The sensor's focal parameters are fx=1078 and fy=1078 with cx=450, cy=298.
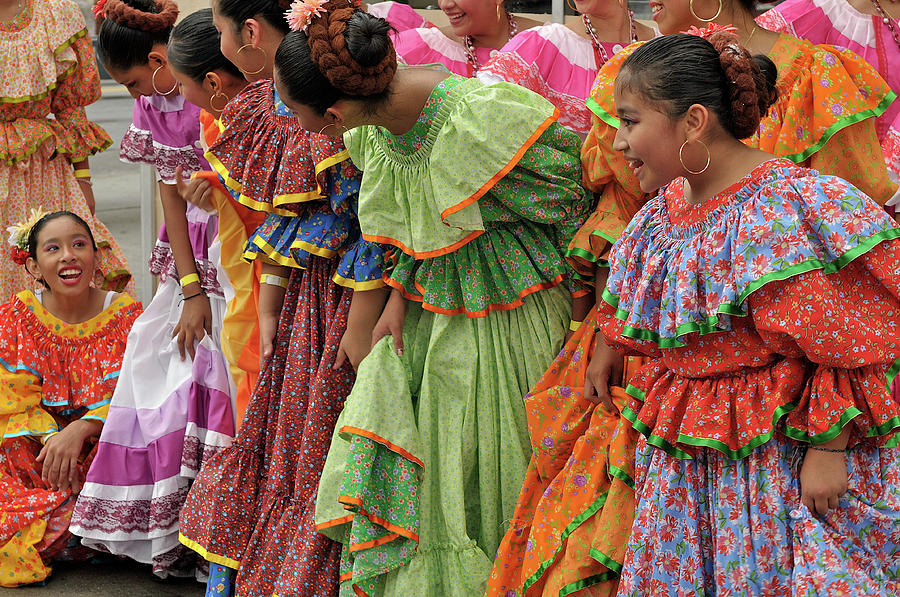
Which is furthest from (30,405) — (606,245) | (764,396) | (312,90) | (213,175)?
(764,396)

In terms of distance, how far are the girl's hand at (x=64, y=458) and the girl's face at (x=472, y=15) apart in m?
1.80

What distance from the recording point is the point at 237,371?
10.8 feet

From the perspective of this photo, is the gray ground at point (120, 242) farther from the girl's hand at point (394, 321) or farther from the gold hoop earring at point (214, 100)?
the gold hoop earring at point (214, 100)

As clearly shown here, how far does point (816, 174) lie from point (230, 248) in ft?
6.01

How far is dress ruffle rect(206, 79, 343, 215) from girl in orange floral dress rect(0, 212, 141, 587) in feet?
3.21

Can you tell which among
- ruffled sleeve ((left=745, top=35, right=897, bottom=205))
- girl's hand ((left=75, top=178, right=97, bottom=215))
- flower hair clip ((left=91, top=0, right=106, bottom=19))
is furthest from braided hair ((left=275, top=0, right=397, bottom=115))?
girl's hand ((left=75, top=178, right=97, bottom=215))

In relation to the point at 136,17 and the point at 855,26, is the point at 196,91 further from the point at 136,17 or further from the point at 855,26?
the point at 855,26

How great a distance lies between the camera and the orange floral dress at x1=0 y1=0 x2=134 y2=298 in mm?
4543

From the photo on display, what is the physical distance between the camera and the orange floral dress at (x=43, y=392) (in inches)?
137

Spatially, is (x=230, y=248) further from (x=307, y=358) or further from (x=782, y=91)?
(x=782, y=91)

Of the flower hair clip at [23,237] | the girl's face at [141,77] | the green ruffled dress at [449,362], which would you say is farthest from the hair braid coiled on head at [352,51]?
the flower hair clip at [23,237]

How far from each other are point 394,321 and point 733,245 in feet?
3.20

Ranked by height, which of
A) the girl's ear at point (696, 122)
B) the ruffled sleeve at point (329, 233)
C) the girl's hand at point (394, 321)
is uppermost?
the girl's ear at point (696, 122)

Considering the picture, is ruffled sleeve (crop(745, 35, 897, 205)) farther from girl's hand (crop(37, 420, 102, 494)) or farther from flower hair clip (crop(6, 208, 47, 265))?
flower hair clip (crop(6, 208, 47, 265))
